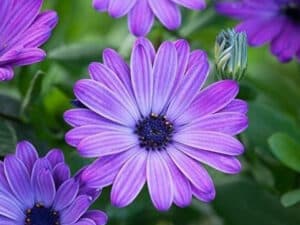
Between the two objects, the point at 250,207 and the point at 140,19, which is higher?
the point at 140,19

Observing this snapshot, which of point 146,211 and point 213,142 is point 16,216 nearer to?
point 213,142

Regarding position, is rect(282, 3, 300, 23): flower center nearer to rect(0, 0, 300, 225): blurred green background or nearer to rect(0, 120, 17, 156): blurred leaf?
rect(0, 0, 300, 225): blurred green background

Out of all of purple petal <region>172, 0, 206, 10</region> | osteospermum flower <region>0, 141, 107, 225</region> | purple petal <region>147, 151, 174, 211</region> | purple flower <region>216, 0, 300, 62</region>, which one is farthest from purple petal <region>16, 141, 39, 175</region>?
purple flower <region>216, 0, 300, 62</region>

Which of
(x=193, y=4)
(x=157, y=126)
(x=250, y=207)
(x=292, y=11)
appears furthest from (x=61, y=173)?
(x=292, y=11)

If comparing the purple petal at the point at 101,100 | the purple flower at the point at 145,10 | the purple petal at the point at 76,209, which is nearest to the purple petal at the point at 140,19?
the purple flower at the point at 145,10

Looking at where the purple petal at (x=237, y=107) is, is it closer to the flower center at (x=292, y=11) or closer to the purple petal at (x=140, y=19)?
the purple petal at (x=140, y=19)

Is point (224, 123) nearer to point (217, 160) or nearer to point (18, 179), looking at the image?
point (217, 160)

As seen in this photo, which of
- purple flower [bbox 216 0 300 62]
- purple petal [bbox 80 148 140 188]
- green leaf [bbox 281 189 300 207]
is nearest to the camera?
purple petal [bbox 80 148 140 188]
